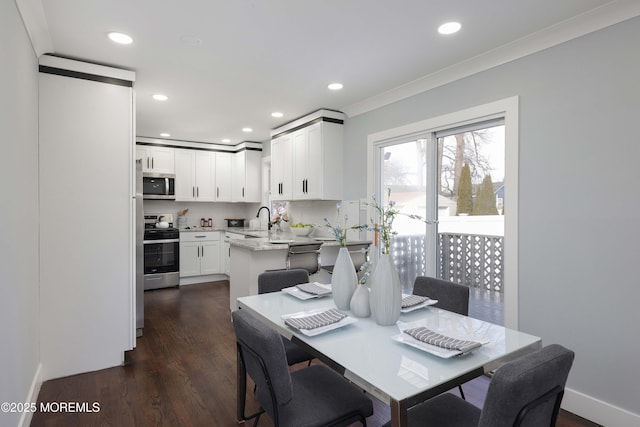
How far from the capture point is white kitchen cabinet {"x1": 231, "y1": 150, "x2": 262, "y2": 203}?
634 cm

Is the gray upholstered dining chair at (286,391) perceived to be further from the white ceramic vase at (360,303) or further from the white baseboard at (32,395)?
the white baseboard at (32,395)

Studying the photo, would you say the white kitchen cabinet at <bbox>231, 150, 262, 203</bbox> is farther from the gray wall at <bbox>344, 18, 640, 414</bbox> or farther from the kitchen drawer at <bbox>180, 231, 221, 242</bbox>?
the gray wall at <bbox>344, 18, 640, 414</bbox>

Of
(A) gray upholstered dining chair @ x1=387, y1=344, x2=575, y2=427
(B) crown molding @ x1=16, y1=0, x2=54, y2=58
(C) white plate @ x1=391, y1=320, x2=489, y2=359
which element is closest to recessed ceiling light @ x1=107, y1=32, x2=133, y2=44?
(B) crown molding @ x1=16, y1=0, x2=54, y2=58

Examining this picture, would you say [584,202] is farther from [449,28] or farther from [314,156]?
[314,156]

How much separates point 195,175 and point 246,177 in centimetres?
90

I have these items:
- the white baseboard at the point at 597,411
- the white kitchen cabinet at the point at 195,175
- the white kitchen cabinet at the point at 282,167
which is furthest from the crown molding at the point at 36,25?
the white baseboard at the point at 597,411

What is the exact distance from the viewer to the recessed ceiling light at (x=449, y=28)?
89.7 inches

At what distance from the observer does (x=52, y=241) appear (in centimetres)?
269

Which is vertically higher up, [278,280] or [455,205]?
[455,205]

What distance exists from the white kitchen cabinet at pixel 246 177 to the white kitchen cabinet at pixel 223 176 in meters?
Answer: 0.09

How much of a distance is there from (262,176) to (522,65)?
4662mm

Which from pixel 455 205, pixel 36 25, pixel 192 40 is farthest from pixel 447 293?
pixel 36 25

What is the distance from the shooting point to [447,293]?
2.13 m

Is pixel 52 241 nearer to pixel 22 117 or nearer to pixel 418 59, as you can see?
pixel 22 117
